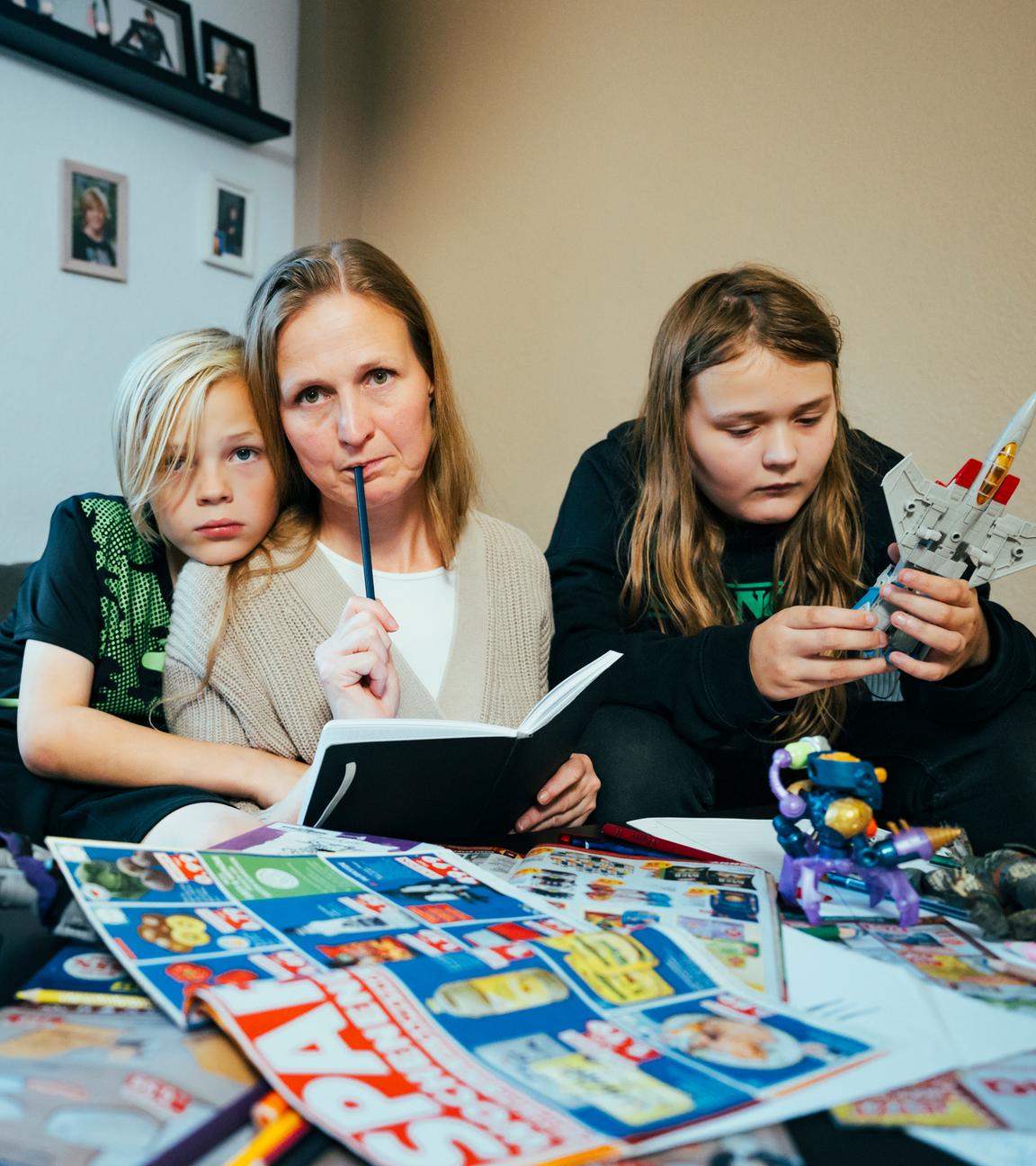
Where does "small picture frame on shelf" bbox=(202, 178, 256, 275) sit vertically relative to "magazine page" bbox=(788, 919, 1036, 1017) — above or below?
above

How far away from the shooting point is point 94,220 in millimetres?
2031

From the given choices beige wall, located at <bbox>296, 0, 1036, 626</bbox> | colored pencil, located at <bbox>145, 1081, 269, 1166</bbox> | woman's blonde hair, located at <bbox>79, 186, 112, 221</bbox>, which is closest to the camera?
colored pencil, located at <bbox>145, 1081, 269, 1166</bbox>

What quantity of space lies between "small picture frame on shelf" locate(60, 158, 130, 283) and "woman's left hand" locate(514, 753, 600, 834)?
149 centimetres

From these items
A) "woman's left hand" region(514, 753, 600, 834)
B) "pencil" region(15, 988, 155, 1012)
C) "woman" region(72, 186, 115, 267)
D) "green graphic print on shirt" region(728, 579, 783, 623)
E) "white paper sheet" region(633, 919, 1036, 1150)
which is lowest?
"woman's left hand" region(514, 753, 600, 834)

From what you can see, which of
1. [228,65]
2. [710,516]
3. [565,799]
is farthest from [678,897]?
[228,65]

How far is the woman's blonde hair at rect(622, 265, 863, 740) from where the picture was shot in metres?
1.30

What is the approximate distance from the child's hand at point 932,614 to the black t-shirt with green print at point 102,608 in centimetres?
83

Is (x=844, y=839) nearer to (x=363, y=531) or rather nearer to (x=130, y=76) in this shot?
(x=363, y=531)

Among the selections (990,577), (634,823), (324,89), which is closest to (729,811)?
(634,823)

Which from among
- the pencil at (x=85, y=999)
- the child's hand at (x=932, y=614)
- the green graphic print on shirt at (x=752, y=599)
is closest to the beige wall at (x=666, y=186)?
the green graphic print on shirt at (x=752, y=599)

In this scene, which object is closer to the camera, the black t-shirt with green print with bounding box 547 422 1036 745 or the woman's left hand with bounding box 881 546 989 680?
the woman's left hand with bounding box 881 546 989 680

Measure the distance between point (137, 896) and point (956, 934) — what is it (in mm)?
548

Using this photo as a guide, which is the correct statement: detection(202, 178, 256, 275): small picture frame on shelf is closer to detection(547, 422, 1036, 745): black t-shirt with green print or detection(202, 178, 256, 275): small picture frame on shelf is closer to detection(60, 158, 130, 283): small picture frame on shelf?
detection(60, 158, 130, 283): small picture frame on shelf

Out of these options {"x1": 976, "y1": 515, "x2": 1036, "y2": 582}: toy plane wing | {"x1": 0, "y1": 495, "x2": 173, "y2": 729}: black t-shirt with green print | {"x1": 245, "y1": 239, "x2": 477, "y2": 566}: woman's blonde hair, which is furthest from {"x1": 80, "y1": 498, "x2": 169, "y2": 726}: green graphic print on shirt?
{"x1": 976, "y1": 515, "x2": 1036, "y2": 582}: toy plane wing
